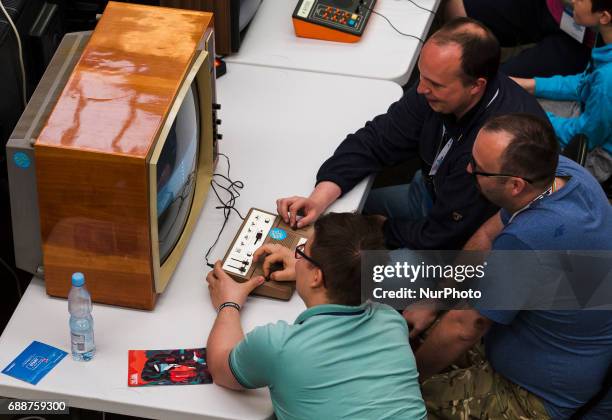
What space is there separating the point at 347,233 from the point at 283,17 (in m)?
1.52

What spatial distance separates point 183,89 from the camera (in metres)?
2.02

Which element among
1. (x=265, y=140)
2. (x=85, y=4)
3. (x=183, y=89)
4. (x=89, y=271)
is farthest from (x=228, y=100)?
(x=89, y=271)

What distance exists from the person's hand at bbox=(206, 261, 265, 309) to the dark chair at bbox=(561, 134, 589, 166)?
0.99 metres

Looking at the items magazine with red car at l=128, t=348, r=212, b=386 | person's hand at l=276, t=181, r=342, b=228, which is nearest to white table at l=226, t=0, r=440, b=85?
person's hand at l=276, t=181, r=342, b=228

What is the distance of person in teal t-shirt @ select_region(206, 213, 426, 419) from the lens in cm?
172

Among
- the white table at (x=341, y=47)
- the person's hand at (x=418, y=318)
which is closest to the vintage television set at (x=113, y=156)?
the person's hand at (x=418, y=318)

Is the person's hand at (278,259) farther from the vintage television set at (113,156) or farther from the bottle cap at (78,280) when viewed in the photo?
the bottle cap at (78,280)

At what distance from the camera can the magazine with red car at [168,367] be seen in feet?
6.27

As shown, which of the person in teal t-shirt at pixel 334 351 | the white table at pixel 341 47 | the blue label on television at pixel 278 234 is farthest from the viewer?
the white table at pixel 341 47

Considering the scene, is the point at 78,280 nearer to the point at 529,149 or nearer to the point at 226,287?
the point at 226,287

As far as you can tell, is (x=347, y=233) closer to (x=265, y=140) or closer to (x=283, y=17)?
(x=265, y=140)

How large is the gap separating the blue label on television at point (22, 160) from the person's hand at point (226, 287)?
501 mm

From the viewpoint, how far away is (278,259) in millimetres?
2164

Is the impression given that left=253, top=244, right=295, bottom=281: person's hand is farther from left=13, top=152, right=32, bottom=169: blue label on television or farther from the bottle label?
left=13, top=152, right=32, bottom=169: blue label on television
